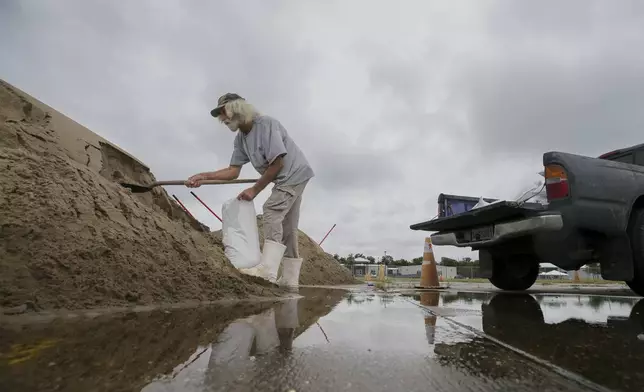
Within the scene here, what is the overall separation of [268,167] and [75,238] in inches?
82.6

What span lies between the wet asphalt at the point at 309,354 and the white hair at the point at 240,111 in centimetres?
232

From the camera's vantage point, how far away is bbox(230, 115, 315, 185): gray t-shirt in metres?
4.37

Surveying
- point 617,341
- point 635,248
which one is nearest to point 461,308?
point 617,341

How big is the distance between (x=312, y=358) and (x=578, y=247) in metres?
3.50

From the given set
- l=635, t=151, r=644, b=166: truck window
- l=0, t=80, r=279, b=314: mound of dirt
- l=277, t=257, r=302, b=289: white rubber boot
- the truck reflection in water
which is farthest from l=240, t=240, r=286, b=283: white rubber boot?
l=635, t=151, r=644, b=166: truck window

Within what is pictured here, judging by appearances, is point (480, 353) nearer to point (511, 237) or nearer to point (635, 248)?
point (511, 237)

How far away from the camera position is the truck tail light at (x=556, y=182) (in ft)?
12.9

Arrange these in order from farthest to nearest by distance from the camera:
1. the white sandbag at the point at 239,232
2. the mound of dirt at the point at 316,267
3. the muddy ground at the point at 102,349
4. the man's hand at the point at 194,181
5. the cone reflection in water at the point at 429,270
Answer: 1. the mound of dirt at the point at 316,267
2. the cone reflection in water at the point at 429,270
3. the man's hand at the point at 194,181
4. the white sandbag at the point at 239,232
5. the muddy ground at the point at 102,349

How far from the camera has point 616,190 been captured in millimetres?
4070

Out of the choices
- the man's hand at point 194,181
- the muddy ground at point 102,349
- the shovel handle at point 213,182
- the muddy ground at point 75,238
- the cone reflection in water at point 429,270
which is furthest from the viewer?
the cone reflection in water at point 429,270

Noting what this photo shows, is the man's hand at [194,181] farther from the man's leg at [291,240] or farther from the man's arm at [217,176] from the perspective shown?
the man's leg at [291,240]

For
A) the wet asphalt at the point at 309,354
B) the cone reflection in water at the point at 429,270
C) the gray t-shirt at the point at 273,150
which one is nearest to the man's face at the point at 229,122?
the gray t-shirt at the point at 273,150

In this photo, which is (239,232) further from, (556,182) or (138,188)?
(556,182)

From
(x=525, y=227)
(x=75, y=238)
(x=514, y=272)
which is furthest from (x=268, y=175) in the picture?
(x=514, y=272)
